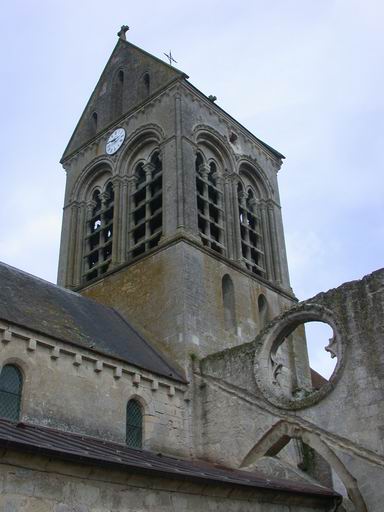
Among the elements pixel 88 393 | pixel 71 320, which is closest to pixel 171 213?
pixel 71 320

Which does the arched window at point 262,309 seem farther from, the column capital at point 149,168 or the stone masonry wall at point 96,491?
the stone masonry wall at point 96,491

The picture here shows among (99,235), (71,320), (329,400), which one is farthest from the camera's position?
(99,235)

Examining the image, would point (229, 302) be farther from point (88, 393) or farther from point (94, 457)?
point (94, 457)

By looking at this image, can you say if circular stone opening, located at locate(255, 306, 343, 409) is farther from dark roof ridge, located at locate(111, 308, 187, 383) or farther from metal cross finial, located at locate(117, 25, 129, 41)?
metal cross finial, located at locate(117, 25, 129, 41)

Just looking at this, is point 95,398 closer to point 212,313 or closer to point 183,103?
point 212,313

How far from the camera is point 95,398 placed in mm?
13898

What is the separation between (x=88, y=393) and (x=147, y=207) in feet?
30.6

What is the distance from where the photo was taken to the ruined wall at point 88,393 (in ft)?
42.3

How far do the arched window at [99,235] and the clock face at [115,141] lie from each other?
139cm

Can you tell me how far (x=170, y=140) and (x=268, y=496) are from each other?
1385 cm

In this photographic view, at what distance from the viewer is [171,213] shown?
2025cm

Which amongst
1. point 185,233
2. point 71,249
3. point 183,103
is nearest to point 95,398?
point 185,233

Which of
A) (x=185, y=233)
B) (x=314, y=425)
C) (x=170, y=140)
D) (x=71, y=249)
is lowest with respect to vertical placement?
(x=314, y=425)

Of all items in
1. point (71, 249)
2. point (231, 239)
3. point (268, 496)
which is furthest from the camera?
point (71, 249)
